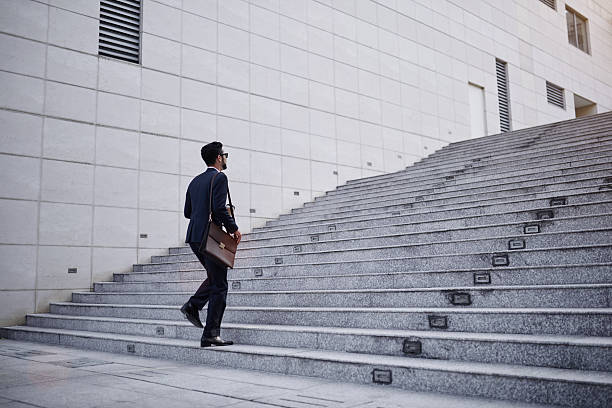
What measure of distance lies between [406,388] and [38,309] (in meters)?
6.99

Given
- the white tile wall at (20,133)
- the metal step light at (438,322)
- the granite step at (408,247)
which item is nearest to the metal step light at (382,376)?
the metal step light at (438,322)

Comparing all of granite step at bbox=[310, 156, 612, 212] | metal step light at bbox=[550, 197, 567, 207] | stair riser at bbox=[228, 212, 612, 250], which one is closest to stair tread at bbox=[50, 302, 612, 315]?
stair riser at bbox=[228, 212, 612, 250]

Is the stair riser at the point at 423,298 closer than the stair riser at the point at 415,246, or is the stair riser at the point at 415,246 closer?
the stair riser at the point at 423,298

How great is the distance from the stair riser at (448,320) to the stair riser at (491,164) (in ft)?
17.4

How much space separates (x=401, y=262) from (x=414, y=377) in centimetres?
242

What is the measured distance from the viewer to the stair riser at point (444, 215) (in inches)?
257

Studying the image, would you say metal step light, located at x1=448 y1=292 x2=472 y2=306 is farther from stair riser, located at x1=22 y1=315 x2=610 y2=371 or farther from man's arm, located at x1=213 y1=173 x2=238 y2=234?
man's arm, located at x1=213 y1=173 x2=238 y2=234

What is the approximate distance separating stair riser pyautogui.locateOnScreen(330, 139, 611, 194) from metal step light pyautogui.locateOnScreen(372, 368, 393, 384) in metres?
6.16

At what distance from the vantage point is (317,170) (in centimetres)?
1312

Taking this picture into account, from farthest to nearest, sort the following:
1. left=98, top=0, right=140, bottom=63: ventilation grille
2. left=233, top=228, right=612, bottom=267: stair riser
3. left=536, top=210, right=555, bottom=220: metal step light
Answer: left=98, top=0, right=140, bottom=63: ventilation grille < left=536, top=210, right=555, bottom=220: metal step light < left=233, top=228, right=612, bottom=267: stair riser

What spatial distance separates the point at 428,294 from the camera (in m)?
5.10

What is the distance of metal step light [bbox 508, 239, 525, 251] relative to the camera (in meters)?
5.62

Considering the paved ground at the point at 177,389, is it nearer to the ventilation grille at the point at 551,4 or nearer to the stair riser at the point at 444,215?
the stair riser at the point at 444,215

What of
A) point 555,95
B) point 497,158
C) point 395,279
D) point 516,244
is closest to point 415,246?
point 395,279
